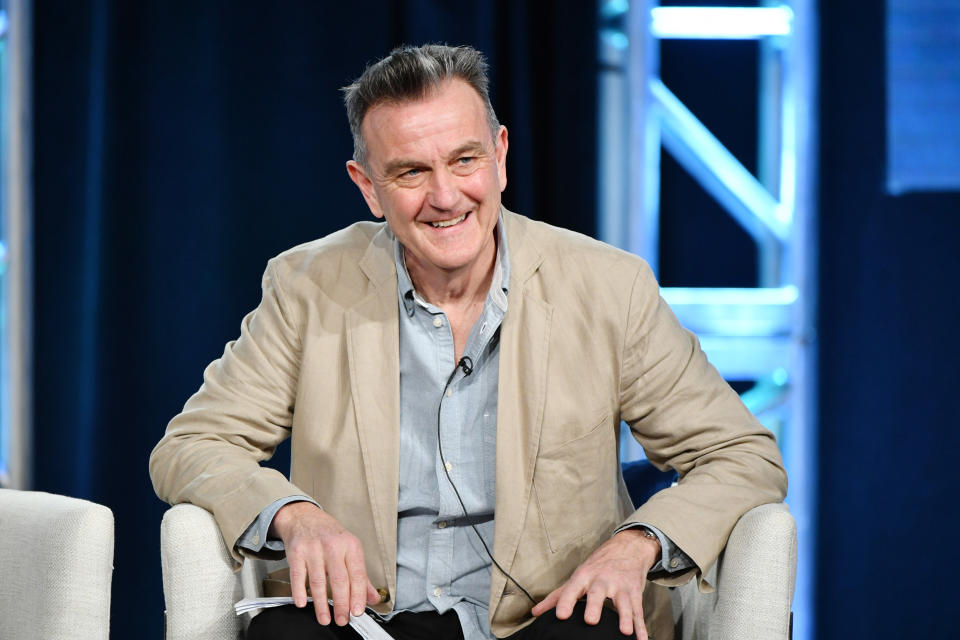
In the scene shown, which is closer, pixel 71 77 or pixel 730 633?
pixel 730 633

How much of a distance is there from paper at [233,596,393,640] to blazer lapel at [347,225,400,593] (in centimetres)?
16

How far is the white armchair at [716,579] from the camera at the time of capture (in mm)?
1541

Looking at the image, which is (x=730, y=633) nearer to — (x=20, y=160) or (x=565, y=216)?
(x=565, y=216)

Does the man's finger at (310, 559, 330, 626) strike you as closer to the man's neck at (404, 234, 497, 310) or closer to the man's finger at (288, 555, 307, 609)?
the man's finger at (288, 555, 307, 609)

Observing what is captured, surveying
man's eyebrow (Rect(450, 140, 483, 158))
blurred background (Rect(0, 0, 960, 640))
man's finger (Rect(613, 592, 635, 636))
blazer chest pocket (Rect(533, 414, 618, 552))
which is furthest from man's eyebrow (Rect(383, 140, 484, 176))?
blurred background (Rect(0, 0, 960, 640))

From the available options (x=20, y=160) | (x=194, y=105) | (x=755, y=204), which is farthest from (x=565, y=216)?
(x=20, y=160)

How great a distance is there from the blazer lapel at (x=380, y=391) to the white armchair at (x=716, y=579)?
24 cm

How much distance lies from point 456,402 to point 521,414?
11cm

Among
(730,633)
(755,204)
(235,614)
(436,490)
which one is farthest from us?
(755,204)

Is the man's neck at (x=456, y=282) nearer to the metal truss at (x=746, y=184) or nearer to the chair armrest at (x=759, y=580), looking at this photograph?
the chair armrest at (x=759, y=580)

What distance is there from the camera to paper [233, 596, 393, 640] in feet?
5.12

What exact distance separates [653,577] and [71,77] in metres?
2.46

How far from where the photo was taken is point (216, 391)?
1.83 meters

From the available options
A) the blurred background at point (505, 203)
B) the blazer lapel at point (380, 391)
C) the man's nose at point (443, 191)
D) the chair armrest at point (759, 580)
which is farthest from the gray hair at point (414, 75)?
the blurred background at point (505, 203)
